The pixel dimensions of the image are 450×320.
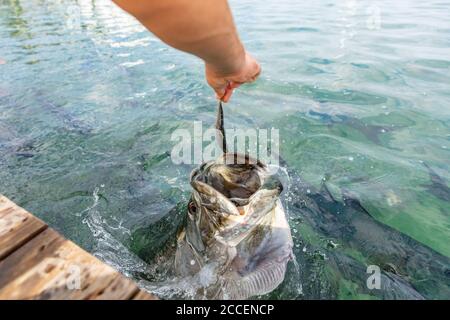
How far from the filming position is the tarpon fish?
2.37 metres

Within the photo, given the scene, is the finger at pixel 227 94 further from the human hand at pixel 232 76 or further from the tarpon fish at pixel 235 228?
the tarpon fish at pixel 235 228

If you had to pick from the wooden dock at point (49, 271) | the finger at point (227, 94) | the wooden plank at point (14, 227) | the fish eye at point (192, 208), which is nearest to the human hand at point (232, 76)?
the finger at point (227, 94)

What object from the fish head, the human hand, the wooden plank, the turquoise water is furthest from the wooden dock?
the turquoise water

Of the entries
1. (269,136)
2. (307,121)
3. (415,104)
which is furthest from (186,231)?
(415,104)

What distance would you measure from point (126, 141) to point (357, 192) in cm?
344

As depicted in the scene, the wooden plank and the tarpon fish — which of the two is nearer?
the wooden plank

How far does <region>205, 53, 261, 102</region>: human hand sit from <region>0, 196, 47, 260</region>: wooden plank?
121 cm

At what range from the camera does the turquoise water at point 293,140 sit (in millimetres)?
3428

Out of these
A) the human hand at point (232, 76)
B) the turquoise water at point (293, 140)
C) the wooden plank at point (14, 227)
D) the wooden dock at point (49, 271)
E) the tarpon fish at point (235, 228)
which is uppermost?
the human hand at point (232, 76)

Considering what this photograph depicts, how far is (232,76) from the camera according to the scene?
1.74m

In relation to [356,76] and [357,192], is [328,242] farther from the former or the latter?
[356,76]

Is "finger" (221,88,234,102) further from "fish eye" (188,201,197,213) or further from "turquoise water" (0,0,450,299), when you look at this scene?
"turquoise water" (0,0,450,299)

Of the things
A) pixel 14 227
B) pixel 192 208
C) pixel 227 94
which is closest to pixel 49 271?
pixel 14 227

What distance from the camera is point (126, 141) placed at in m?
5.79
